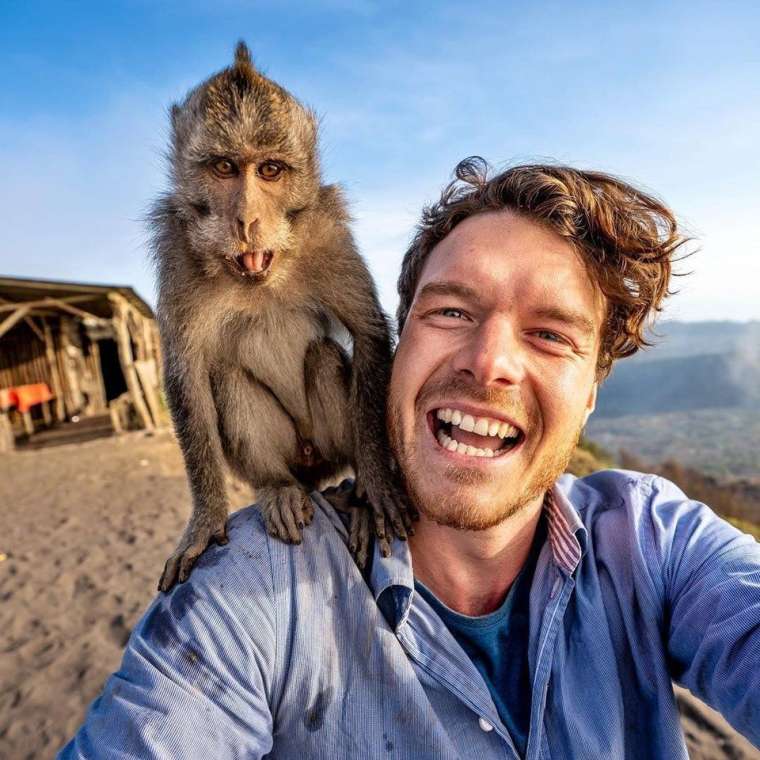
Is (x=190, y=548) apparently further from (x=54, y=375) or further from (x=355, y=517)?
(x=54, y=375)

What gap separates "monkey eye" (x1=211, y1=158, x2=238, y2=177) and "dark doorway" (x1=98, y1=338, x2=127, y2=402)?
16167 millimetres

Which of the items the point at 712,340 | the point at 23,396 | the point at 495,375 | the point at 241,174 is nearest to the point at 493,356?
the point at 495,375

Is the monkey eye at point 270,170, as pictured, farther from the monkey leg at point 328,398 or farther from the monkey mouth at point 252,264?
the monkey leg at point 328,398

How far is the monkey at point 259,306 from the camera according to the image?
237cm

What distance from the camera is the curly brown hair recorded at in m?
1.86

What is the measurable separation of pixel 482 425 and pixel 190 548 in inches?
42.9

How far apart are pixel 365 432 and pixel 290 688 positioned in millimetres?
1166

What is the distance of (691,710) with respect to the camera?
389 cm

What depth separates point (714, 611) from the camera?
1.42m

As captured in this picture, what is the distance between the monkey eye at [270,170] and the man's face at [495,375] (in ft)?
3.31

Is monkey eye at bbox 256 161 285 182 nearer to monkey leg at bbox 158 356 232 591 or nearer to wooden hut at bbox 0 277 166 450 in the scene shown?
monkey leg at bbox 158 356 232 591

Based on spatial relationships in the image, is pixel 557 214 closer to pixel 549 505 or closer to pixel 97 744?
pixel 549 505

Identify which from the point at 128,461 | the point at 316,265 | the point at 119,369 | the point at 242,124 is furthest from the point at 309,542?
the point at 119,369

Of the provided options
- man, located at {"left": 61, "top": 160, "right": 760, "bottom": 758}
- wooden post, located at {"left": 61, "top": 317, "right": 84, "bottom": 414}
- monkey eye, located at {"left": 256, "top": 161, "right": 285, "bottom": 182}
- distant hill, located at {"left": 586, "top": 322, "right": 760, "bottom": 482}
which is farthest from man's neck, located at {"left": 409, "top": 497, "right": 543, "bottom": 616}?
wooden post, located at {"left": 61, "top": 317, "right": 84, "bottom": 414}
